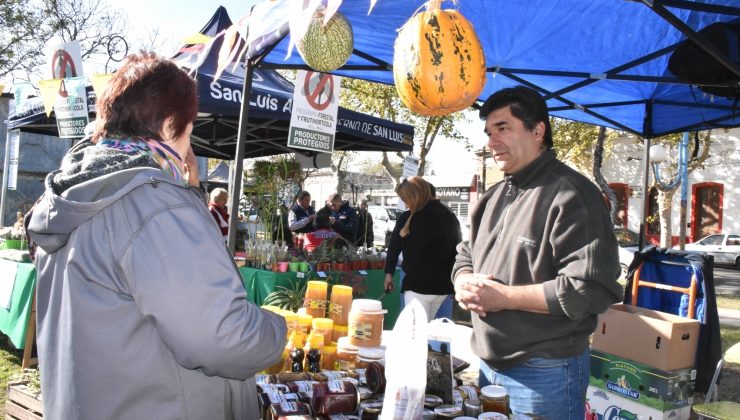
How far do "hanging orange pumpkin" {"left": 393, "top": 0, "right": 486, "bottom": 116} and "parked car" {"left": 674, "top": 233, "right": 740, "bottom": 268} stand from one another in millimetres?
20282

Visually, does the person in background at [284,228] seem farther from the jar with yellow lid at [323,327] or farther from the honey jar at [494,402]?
the honey jar at [494,402]

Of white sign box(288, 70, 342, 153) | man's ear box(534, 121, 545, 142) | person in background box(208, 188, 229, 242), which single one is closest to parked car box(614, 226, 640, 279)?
person in background box(208, 188, 229, 242)

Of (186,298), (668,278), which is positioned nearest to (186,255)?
(186,298)

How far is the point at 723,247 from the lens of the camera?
1931 cm

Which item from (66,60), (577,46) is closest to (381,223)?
(66,60)

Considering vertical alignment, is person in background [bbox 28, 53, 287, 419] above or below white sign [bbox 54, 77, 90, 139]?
below

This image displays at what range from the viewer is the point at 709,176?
22172 mm

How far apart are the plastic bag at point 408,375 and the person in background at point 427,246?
301 cm

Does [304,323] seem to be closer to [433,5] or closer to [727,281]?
[433,5]

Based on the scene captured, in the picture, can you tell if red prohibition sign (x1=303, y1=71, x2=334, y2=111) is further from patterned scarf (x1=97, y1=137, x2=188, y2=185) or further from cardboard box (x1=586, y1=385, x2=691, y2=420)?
cardboard box (x1=586, y1=385, x2=691, y2=420)

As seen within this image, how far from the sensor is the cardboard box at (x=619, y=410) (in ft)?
11.0

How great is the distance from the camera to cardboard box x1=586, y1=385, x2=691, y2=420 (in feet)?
11.0

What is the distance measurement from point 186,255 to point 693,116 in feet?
17.3

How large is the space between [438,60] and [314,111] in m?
2.17
